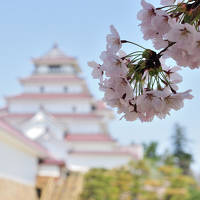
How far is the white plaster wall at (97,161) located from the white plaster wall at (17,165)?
17.4 feet

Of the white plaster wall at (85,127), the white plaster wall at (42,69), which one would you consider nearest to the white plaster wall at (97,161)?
the white plaster wall at (85,127)

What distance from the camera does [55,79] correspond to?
16719 mm

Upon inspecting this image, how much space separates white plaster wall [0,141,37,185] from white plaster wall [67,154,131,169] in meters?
5.29

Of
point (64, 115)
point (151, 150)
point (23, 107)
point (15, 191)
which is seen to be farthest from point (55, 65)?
point (151, 150)

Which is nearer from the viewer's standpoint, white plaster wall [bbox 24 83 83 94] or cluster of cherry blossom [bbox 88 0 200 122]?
cluster of cherry blossom [bbox 88 0 200 122]

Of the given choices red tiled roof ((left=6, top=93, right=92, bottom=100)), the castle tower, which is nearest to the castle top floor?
the castle tower

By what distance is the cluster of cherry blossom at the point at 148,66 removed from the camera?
0.74 metres

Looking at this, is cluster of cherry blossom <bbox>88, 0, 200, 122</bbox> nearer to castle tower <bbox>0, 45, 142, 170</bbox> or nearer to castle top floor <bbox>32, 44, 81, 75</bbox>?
castle tower <bbox>0, 45, 142, 170</bbox>

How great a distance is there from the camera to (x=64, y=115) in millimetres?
15445

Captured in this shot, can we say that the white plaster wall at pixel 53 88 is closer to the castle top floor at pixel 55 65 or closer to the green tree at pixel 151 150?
the castle top floor at pixel 55 65

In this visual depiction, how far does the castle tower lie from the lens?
13883mm

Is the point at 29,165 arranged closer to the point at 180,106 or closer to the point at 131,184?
the point at 131,184

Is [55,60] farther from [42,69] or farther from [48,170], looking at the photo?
[48,170]

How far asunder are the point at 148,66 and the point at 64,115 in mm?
14823
